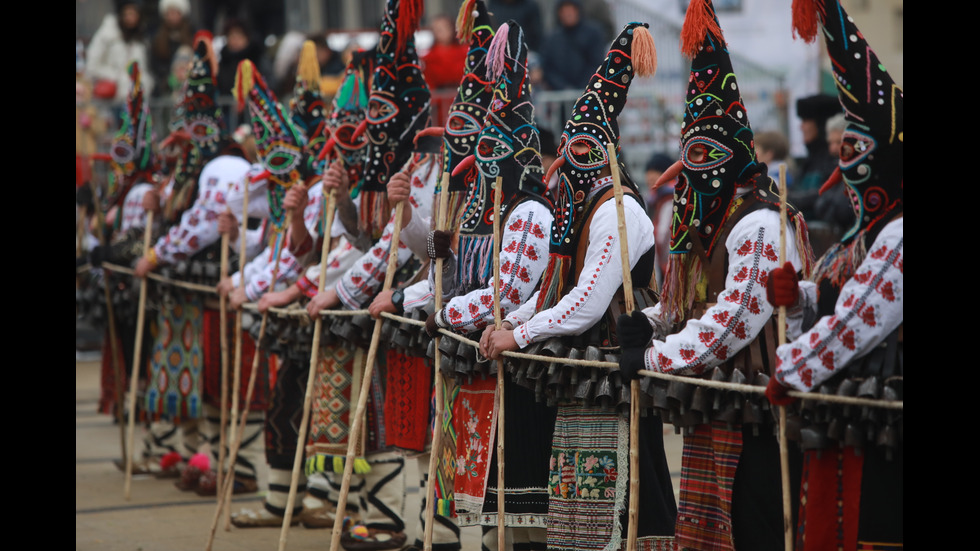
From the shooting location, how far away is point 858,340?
356 centimetres

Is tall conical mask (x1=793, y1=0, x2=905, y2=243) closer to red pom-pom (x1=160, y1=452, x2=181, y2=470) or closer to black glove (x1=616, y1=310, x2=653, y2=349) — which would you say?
black glove (x1=616, y1=310, x2=653, y2=349)

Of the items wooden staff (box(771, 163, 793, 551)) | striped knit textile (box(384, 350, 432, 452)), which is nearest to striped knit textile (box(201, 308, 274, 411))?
striped knit textile (box(384, 350, 432, 452))

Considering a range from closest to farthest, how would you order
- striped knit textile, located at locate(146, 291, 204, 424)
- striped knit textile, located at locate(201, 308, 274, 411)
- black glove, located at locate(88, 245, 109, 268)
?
striped knit textile, located at locate(201, 308, 274, 411)
striped knit textile, located at locate(146, 291, 204, 424)
black glove, located at locate(88, 245, 109, 268)

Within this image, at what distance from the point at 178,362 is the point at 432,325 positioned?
11.8ft

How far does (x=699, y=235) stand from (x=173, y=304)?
5042 millimetres

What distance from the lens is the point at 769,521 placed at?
411cm

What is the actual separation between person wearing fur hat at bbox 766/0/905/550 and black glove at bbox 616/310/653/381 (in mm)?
623

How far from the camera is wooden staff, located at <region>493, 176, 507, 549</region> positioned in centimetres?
484

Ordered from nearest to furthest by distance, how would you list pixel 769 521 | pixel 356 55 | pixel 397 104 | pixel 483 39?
pixel 769 521
pixel 483 39
pixel 397 104
pixel 356 55

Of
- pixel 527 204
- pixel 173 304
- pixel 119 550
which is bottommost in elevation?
pixel 119 550

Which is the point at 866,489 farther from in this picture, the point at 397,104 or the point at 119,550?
the point at 119,550

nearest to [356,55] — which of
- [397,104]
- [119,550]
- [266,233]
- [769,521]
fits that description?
[397,104]

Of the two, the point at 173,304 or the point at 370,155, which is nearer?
the point at 370,155

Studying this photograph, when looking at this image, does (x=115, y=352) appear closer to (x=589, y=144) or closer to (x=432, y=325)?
(x=432, y=325)
